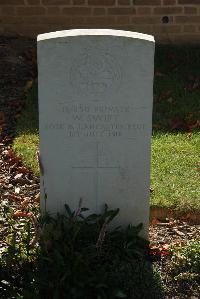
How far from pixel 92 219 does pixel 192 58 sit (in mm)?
5299

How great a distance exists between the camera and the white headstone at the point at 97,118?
4.43 metres

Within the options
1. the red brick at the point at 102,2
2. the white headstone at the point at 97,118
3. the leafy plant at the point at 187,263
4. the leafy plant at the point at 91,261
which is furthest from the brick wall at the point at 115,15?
the leafy plant at the point at 187,263

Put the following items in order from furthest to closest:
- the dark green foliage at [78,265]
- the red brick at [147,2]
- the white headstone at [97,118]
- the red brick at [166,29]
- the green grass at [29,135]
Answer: the red brick at [166,29] → the red brick at [147,2] → the green grass at [29,135] → the white headstone at [97,118] → the dark green foliage at [78,265]

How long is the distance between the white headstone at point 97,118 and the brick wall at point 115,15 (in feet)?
17.7

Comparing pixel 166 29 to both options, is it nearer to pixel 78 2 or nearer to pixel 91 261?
pixel 78 2

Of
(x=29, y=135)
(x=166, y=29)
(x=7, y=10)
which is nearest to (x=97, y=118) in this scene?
(x=29, y=135)

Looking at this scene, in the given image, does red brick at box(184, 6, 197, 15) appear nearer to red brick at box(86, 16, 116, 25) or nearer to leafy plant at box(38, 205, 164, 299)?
red brick at box(86, 16, 116, 25)

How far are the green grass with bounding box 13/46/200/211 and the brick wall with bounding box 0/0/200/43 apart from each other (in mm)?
346

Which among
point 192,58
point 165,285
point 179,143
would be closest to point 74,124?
point 165,285

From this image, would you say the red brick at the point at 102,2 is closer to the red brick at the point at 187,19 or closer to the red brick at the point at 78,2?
the red brick at the point at 78,2

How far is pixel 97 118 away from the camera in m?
4.58

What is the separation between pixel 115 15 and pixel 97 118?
218 inches

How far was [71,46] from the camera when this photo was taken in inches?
173

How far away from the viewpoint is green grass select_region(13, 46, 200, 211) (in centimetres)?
570
